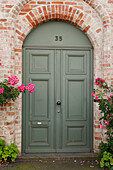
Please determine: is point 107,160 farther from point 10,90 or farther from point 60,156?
point 10,90

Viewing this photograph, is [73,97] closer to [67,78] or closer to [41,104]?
[67,78]

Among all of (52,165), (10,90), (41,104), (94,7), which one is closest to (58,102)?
(41,104)

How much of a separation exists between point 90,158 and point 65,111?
47.3 inches

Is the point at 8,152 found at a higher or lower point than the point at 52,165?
higher

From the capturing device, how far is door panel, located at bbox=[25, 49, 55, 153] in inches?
183

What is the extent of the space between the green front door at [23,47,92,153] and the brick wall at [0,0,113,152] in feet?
0.78

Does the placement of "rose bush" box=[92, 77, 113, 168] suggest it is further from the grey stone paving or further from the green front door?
the green front door

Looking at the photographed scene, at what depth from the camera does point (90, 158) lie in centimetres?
445

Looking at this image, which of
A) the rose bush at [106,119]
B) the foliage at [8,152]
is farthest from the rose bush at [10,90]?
the rose bush at [106,119]

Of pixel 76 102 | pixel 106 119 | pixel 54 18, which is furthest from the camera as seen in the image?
pixel 76 102

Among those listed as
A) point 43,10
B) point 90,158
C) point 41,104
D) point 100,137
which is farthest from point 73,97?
point 43,10

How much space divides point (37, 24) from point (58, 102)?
189cm

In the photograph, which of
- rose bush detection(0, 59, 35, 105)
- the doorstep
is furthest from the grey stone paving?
rose bush detection(0, 59, 35, 105)

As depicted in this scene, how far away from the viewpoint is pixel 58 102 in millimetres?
4652
